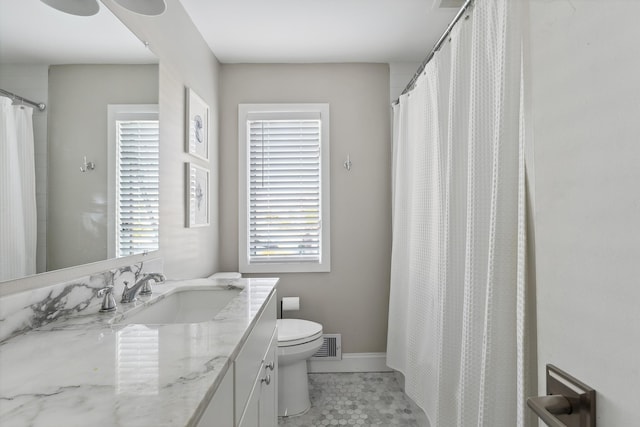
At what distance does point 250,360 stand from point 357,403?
1473 mm

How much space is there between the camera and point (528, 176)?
1.00 metres

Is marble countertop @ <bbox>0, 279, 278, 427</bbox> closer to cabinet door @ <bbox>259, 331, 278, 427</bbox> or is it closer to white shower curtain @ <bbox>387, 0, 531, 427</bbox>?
cabinet door @ <bbox>259, 331, 278, 427</bbox>

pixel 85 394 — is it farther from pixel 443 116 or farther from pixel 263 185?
pixel 263 185

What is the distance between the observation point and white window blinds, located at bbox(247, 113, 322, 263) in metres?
2.74

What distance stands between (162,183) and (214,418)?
1.29 m

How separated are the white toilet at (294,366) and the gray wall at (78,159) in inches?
47.3

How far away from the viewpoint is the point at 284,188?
9.01 ft

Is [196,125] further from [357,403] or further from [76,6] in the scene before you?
[357,403]

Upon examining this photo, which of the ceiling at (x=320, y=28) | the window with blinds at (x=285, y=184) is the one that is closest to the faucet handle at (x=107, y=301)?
the window with blinds at (x=285, y=184)

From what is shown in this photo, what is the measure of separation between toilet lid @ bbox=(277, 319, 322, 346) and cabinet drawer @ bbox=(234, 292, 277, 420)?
0.58m

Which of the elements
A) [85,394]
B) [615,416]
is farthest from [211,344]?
[615,416]

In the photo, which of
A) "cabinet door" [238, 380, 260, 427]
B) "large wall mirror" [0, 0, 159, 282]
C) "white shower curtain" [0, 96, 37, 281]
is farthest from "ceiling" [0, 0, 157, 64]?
"cabinet door" [238, 380, 260, 427]

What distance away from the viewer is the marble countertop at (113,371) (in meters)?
0.54

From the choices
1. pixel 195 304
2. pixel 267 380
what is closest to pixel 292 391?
pixel 267 380
